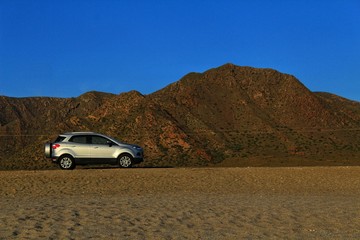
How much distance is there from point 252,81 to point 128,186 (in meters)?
58.1

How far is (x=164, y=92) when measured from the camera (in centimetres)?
7369

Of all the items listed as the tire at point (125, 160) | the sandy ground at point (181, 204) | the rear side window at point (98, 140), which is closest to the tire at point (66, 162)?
the rear side window at point (98, 140)

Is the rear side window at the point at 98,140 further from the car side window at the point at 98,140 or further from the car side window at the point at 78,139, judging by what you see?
the car side window at the point at 78,139

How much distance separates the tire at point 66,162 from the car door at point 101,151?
1.00 meters

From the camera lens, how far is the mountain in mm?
51219

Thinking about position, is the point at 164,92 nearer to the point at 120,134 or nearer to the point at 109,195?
the point at 120,134

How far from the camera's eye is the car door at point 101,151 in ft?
72.1

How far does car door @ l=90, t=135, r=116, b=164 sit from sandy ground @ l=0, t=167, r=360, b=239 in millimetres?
1517

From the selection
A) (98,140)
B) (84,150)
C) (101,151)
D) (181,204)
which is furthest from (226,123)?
(181,204)

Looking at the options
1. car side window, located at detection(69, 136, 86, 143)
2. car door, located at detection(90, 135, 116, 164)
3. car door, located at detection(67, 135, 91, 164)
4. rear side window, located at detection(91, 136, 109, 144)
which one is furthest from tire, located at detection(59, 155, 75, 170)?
rear side window, located at detection(91, 136, 109, 144)

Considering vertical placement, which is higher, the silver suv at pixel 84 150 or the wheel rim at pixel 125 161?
the silver suv at pixel 84 150

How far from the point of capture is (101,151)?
2202 cm

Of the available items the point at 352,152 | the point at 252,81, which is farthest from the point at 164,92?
the point at 352,152

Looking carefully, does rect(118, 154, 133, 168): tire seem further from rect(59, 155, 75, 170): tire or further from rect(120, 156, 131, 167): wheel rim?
rect(59, 155, 75, 170): tire
